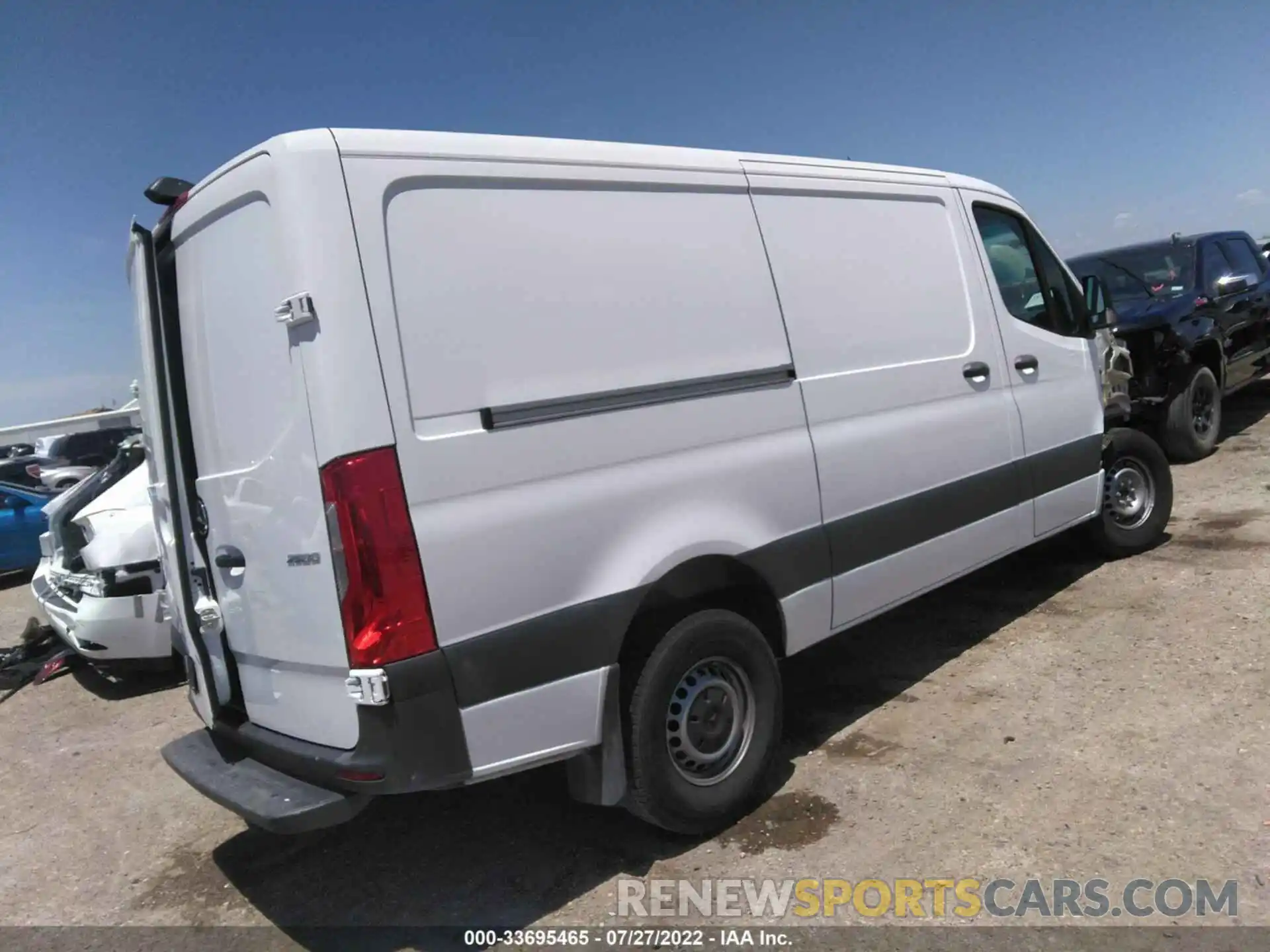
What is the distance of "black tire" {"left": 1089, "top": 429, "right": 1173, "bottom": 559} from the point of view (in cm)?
583

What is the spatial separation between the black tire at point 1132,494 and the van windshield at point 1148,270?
11.0 ft

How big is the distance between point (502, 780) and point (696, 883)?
4.09ft

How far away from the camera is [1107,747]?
3.68 metres

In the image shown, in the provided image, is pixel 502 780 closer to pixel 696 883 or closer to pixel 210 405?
pixel 696 883

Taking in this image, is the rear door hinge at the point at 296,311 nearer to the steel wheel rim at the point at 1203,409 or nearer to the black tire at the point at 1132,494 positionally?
the black tire at the point at 1132,494

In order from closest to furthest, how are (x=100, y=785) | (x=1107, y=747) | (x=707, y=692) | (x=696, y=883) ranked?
(x=696, y=883) → (x=707, y=692) → (x=1107, y=747) → (x=100, y=785)

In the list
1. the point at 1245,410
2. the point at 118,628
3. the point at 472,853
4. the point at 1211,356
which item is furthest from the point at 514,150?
the point at 1245,410

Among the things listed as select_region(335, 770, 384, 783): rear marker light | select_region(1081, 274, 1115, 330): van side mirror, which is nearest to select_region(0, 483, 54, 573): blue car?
select_region(335, 770, 384, 783): rear marker light

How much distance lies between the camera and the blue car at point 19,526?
10250 millimetres

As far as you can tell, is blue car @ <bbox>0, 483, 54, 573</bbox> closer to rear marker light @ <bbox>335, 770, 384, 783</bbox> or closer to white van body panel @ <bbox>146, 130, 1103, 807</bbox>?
white van body panel @ <bbox>146, 130, 1103, 807</bbox>

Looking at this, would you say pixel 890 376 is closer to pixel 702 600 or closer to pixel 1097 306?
pixel 702 600

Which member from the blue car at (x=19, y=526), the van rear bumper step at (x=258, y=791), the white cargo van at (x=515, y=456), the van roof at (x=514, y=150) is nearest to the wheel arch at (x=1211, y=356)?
the white cargo van at (x=515, y=456)

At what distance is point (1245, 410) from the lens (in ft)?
36.0

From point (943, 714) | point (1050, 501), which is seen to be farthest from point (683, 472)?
point (1050, 501)
